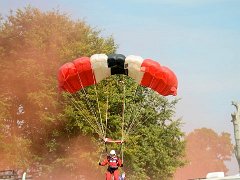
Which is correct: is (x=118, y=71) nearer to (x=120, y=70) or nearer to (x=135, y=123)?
(x=120, y=70)

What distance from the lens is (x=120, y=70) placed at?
19.5 m

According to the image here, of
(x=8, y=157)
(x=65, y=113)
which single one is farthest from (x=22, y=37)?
(x=8, y=157)

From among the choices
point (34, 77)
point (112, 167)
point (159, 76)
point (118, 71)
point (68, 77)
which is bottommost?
point (112, 167)

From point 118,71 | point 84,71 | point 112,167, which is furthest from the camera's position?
point 118,71

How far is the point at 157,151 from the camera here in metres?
41.4

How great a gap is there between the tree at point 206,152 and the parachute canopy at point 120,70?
276 feet

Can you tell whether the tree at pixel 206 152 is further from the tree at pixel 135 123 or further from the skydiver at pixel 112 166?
the skydiver at pixel 112 166

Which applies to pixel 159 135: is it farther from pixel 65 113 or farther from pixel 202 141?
pixel 202 141

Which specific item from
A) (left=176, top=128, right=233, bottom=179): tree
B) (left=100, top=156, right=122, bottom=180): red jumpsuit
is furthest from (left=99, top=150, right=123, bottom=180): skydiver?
(left=176, top=128, right=233, bottom=179): tree

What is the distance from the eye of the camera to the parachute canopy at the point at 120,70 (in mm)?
18922

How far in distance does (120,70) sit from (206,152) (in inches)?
3565

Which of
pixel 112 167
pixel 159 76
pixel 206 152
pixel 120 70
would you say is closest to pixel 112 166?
pixel 112 167

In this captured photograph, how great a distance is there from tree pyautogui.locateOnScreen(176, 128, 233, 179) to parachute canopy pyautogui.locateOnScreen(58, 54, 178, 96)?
84.1 m

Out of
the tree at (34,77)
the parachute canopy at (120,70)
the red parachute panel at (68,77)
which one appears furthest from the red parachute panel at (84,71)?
the tree at (34,77)
